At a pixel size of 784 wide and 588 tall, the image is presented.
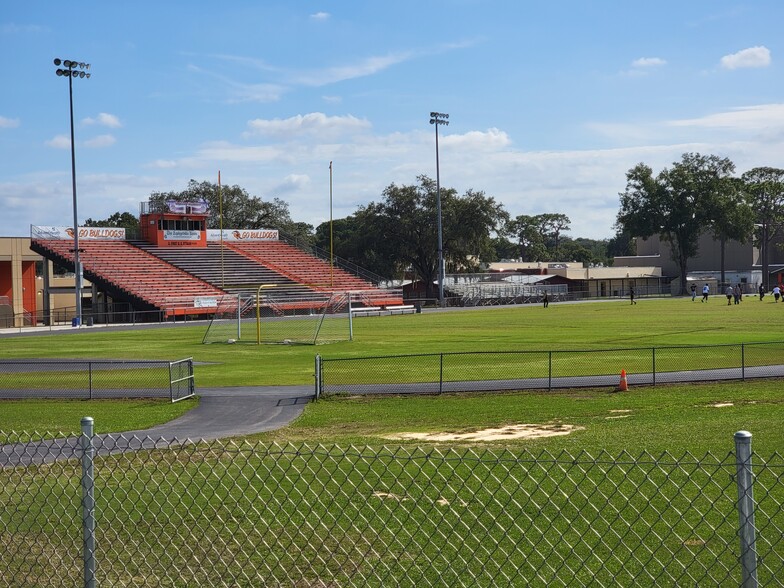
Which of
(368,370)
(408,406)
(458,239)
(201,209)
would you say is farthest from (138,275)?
(408,406)

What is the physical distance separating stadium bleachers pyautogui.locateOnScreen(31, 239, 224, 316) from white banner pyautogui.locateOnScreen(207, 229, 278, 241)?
10993mm

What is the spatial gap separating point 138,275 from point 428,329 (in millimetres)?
34865

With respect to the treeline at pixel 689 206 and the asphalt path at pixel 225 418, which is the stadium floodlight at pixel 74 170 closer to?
the asphalt path at pixel 225 418

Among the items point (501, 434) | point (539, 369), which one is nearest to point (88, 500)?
point (501, 434)

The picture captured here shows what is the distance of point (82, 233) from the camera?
85.7 m

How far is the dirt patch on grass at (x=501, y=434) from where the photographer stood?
17.0m

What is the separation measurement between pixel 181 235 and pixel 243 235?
976 cm

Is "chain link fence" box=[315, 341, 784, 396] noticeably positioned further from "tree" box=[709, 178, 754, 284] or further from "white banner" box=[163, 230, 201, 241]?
"tree" box=[709, 178, 754, 284]

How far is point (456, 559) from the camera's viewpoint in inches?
342

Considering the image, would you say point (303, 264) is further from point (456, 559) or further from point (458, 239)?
point (456, 559)

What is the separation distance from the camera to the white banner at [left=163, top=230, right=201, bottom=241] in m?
92.0

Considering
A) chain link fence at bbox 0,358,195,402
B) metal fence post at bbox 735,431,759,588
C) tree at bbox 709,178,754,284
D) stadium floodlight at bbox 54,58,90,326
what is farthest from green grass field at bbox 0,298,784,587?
tree at bbox 709,178,754,284

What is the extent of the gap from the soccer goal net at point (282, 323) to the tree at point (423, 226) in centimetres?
2725

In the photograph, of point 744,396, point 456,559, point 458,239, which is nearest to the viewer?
point 456,559
